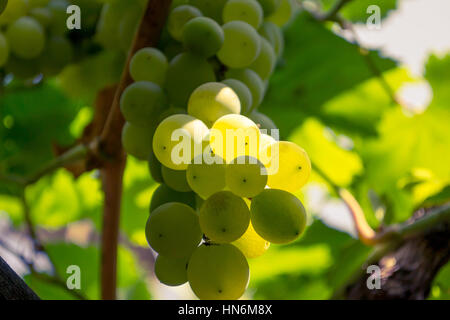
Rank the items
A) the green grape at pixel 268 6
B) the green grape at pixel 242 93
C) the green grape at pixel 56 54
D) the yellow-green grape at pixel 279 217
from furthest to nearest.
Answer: the green grape at pixel 56 54, the green grape at pixel 268 6, the green grape at pixel 242 93, the yellow-green grape at pixel 279 217

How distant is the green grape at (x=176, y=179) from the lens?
1.30 ft

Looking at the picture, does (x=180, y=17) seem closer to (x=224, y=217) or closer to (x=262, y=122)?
(x=262, y=122)

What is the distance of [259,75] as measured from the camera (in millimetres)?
528

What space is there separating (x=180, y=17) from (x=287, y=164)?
212mm

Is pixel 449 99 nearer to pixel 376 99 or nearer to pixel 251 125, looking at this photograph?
pixel 376 99

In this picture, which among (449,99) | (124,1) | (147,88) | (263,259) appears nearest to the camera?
(147,88)

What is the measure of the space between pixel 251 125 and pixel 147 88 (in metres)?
0.13

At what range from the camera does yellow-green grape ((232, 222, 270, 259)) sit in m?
0.38

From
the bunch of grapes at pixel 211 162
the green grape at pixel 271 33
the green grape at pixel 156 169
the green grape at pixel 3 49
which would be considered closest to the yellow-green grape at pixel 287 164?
the bunch of grapes at pixel 211 162

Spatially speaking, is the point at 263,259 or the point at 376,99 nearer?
the point at 376,99

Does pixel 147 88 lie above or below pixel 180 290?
above

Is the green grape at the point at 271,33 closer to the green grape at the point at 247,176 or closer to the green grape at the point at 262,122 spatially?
the green grape at the point at 262,122

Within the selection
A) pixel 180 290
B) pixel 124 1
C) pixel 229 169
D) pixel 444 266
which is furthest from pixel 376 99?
pixel 180 290

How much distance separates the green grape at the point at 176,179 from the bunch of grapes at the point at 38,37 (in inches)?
14.0
